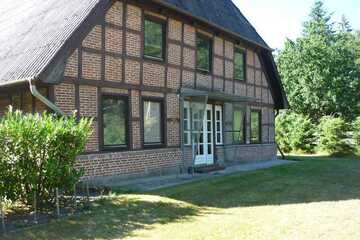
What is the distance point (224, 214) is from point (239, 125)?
32.3 ft

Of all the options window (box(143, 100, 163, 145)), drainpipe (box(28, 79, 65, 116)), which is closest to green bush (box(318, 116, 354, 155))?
window (box(143, 100, 163, 145))

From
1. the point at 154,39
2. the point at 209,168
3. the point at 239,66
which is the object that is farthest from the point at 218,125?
the point at 154,39

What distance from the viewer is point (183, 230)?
20.7 ft

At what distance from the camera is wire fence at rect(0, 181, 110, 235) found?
660cm

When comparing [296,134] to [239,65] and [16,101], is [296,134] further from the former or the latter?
[16,101]

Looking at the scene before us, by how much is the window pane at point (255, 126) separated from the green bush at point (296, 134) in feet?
19.9

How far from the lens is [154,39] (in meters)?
12.5

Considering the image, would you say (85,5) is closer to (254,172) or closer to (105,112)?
(105,112)

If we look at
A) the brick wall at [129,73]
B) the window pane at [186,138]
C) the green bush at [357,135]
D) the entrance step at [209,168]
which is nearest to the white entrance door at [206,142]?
the window pane at [186,138]

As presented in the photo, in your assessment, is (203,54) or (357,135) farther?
(357,135)

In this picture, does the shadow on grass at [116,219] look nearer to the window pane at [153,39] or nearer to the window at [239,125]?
the window pane at [153,39]

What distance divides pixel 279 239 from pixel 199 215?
6.25 feet

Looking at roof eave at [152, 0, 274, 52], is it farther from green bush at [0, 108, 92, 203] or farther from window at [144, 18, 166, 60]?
green bush at [0, 108, 92, 203]

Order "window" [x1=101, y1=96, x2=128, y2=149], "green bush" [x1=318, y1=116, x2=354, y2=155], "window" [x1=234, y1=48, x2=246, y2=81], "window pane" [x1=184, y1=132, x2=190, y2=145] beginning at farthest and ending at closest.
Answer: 1. "green bush" [x1=318, y1=116, x2=354, y2=155]
2. "window" [x1=234, y1=48, x2=246, y2=81]
3. "window pane" [x1=184, y1=132, x2=190, y2=145]
4. "window" [x1=101, y1=96, x2=128, y2=149]
